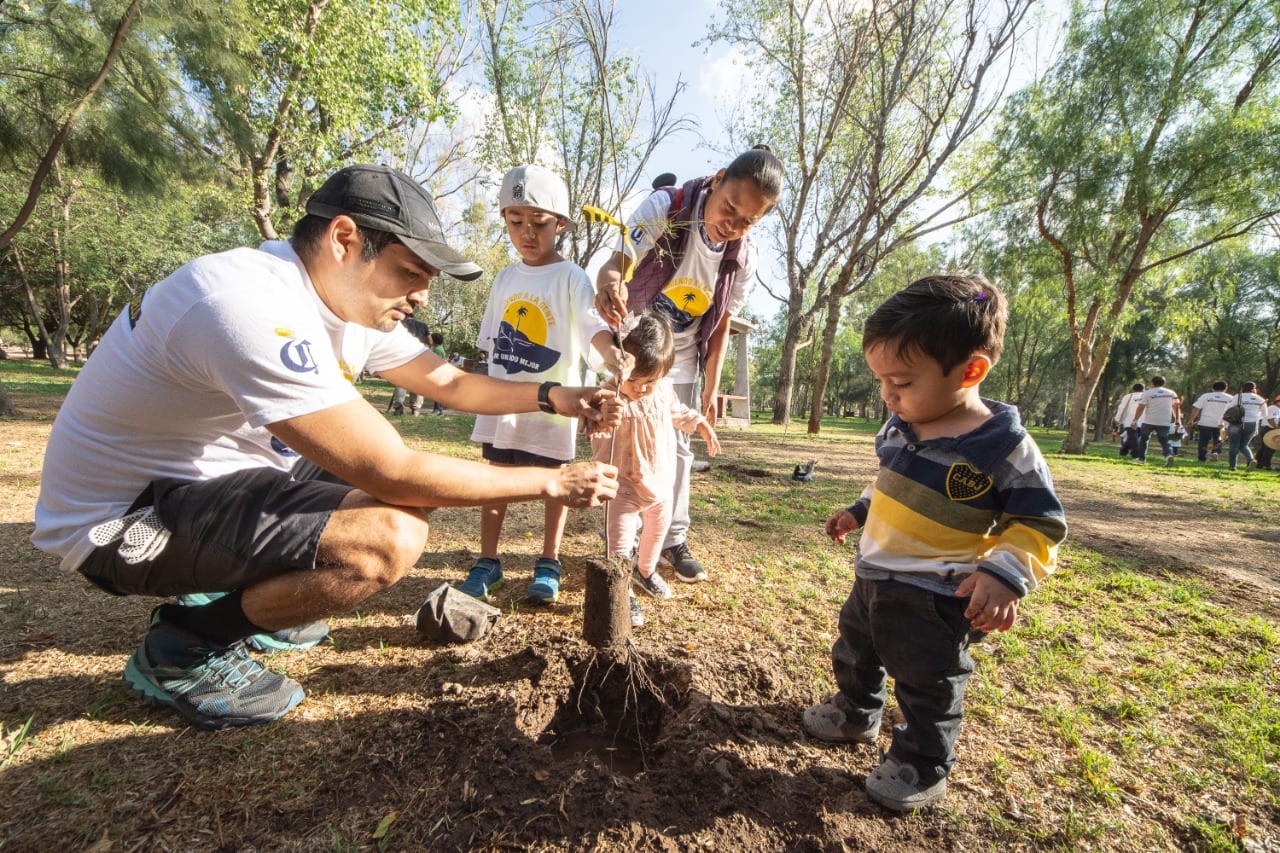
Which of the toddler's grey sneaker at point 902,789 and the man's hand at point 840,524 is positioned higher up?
the man's hand at point 840,524

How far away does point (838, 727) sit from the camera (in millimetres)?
2021

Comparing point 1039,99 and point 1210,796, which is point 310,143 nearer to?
point 1210,796

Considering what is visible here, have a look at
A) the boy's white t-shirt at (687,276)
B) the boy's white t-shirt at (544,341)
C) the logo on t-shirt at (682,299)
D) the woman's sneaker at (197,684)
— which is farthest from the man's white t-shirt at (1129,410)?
the woman's sneaker at (197,684)

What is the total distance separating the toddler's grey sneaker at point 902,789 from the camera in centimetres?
171

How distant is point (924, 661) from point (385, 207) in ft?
7.29

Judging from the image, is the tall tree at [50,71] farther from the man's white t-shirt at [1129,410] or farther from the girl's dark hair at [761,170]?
the man's white t-shirt at [1129,410]

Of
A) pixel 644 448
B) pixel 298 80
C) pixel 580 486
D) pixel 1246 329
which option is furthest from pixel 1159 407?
pixel 1246 329

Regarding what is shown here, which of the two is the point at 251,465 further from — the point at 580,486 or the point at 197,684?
the point at 580,486

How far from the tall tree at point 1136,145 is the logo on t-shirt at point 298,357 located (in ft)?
52.0

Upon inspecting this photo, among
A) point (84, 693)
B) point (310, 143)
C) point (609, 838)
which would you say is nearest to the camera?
point (609, 838)

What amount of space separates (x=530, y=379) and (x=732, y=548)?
6.96ft

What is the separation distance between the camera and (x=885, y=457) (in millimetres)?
1940

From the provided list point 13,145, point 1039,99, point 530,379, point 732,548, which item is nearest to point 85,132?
point 13,145

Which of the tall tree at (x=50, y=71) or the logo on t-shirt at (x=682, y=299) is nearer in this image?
the logo on t-shirt at (x=682, y=299)
